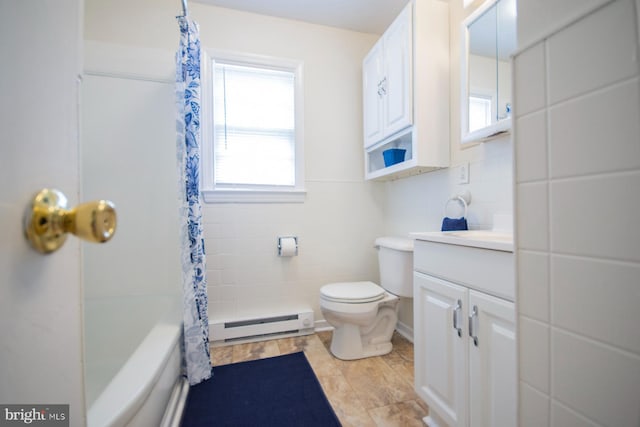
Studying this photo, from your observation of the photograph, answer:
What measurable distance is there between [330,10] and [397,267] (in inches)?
77.2

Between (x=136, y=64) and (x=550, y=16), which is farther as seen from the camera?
(x=136, y=64)

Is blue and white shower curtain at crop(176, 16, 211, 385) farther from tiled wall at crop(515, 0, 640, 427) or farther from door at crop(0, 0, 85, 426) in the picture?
tiled wall at crop(515, 0, 640, 427)

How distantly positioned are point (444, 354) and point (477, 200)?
2.69 feet

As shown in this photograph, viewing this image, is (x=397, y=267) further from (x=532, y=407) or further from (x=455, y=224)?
(x=532, y=407)

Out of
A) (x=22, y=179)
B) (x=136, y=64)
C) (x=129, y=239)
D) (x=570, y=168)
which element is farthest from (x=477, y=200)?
(x=136, y=64)

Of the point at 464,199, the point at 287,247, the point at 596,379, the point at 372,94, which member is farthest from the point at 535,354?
the point at 372,94

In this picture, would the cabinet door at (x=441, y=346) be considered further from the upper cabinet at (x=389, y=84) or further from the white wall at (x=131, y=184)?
the white wall at (x=131, y=184)

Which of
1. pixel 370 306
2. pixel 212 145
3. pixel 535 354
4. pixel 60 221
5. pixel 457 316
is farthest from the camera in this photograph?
pixel 212 145

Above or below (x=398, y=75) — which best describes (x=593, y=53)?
below

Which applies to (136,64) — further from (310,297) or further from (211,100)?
(310,297)

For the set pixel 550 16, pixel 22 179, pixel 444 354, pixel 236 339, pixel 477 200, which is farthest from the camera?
pixel 236 339

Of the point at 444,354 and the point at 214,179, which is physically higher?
the point at 214,179

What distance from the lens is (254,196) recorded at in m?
1.99

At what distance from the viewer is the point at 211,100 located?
191 cm
